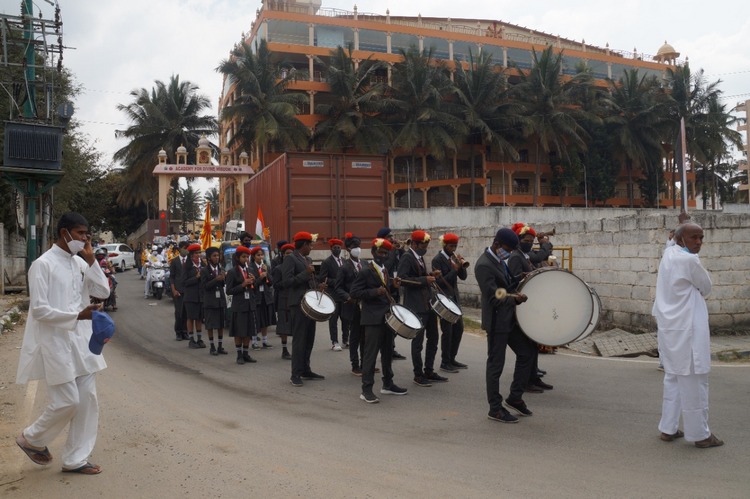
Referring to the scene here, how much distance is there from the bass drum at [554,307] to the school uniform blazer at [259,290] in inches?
221

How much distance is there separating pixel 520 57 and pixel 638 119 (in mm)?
11415

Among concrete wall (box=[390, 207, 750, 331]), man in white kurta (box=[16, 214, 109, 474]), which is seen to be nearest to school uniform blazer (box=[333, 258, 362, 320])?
man in white kurta (box=[16, 214, 109, 474])

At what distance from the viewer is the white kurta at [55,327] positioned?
14.9 feet

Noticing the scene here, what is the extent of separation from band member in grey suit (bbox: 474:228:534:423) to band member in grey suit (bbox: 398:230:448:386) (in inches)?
62.8

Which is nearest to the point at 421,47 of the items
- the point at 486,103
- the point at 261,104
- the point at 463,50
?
the point at 463,50

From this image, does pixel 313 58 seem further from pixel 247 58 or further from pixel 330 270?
pixel 330 270

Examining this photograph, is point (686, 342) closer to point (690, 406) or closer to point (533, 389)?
point (690, 406)

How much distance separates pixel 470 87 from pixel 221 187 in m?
25.0

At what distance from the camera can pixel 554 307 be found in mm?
6598

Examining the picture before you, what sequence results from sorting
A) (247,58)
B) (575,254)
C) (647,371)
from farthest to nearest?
(247,58) < (575,254) < (647,371)

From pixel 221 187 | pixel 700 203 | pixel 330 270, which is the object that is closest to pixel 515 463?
pixel 330 270

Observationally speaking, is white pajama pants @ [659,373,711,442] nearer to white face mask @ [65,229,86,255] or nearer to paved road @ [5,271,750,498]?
paved road @ [5,271,750,498]

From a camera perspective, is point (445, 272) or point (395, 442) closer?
point (395, 442)

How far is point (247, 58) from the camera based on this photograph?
40.7 metres
